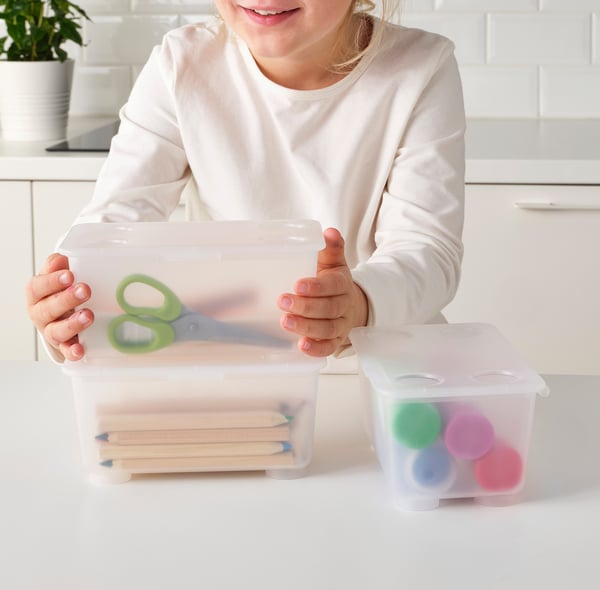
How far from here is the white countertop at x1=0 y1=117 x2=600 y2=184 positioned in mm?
2043

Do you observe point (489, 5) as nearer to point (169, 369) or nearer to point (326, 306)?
point (326, 306)

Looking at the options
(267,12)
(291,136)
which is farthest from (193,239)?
(291,136)

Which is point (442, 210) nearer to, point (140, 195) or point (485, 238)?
point (140, 195)

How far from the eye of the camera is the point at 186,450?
0.93 metres

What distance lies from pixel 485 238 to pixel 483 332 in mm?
1102

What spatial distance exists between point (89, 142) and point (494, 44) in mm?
1000

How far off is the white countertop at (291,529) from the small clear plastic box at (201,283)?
0.12 meters

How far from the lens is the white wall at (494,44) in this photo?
256cm

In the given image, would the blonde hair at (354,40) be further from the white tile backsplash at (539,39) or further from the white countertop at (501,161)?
the white tile backsplash at (539,39)

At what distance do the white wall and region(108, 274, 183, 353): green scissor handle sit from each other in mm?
1824

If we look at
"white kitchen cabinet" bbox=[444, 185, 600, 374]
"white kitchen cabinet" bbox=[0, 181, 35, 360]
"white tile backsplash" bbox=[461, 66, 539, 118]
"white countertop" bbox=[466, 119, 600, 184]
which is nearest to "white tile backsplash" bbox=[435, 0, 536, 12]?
"white tile backsplash" bbox=[461, 66, 539, 118]

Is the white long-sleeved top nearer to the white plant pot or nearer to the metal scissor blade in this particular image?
A: the metal scissor blade

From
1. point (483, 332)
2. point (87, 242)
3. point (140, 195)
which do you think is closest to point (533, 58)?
point (140, 195)

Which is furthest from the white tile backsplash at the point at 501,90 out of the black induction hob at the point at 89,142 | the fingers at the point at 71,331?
the fingers at the point at 71,331
